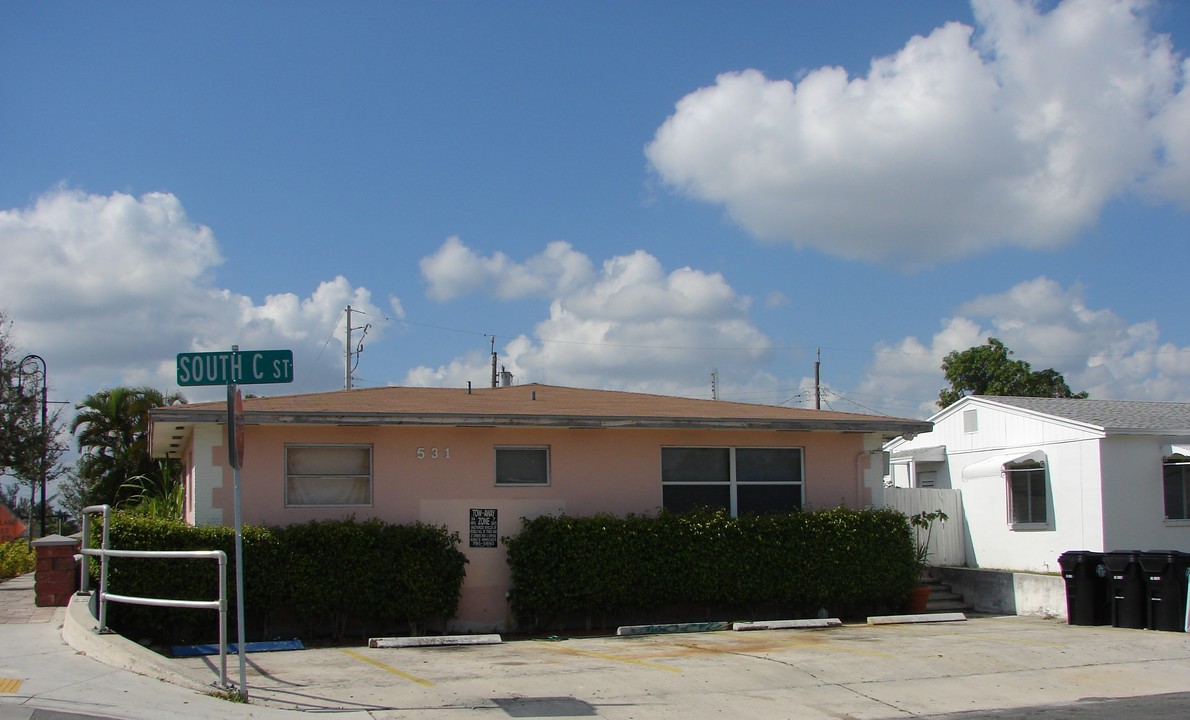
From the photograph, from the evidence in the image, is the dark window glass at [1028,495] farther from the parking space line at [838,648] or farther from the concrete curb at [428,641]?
the concrete curb at [428,641]

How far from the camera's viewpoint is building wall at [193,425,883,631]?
47.4 feet

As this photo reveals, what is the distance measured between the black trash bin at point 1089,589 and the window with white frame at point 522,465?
25.9ft

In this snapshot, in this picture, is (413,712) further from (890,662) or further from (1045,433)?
(1045,433)

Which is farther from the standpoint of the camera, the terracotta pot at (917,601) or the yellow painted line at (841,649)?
the terracotta pot at (917,601)

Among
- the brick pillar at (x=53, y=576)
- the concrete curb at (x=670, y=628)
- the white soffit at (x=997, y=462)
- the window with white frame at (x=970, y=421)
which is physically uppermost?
the window with white frame at (x=970, y=421)

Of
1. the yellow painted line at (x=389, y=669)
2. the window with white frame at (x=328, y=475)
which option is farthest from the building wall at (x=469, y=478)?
the yellow painted line at (x=389, y=669)

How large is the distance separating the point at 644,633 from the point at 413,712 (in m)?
6.41

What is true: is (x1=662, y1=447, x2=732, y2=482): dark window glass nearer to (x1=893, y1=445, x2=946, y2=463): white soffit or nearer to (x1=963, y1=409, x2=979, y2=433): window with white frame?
(x1=963, y1=409, x2=979, y2=433): window with white frame

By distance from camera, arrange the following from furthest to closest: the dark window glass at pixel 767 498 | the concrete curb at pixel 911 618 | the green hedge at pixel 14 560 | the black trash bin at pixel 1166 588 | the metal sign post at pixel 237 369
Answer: the green hedge at pixel 14 560 < the dark window glass at pixel 767 498 < the concrete curb at pixel 911 618 < the black trash bin at pixel 1166 588 < the metal sign post at pixel 237 369

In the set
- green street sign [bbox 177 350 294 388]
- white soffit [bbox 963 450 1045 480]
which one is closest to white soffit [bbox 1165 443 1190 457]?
white soffit [bbox 963 450 1045 480]

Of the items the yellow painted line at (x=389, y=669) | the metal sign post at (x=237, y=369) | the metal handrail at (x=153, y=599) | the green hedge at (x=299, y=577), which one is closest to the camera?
the metal handrail at (x=153, y=599)

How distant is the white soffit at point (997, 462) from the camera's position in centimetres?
1925

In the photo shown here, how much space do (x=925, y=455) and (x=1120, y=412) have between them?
13.8 feet

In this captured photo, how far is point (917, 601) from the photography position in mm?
17141
